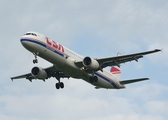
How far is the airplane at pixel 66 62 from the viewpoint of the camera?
5216cm

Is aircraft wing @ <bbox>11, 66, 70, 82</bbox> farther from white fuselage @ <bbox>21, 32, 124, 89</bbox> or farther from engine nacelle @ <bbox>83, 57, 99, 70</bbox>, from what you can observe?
engine nacelle @ <bbox>83, 57, 99, 70</bbox>

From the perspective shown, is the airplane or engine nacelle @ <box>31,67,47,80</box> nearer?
the airplane

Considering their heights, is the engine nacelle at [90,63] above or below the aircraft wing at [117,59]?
below

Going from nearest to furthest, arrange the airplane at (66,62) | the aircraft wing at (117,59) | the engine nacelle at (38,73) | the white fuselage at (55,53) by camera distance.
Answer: the white fuselage at (55,53) → the airplane at (66,62) → the aircraft wing at (117,59) → the engine nacelle at (38,73)

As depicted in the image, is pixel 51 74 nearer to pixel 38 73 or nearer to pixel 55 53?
A: pixel 38 73

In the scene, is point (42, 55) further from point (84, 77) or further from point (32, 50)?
point (84, 77)

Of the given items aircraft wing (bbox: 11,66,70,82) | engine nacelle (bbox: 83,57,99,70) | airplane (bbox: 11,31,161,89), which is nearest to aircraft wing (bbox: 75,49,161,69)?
airplane (bbox: 11,31,161,89)

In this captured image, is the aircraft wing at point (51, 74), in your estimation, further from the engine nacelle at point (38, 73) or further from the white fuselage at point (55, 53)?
the white fuselage at point (55, 53)

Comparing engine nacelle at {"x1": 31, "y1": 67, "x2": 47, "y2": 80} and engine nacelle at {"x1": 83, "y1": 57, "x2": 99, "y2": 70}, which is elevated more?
engine nacelle at {"x1": 31, "y1": 67, "x2": 47, "y2": 80}

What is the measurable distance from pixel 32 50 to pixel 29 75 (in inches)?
466

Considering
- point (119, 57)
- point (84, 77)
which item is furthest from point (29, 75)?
point (119, 57)

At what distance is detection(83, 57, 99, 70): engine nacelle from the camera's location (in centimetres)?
5406

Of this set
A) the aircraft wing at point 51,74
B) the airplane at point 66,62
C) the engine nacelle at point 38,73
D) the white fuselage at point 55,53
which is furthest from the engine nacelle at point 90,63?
the engine nacelle at point 38,73

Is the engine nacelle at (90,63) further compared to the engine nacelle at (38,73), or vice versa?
the engine nacelle at (38,73)
